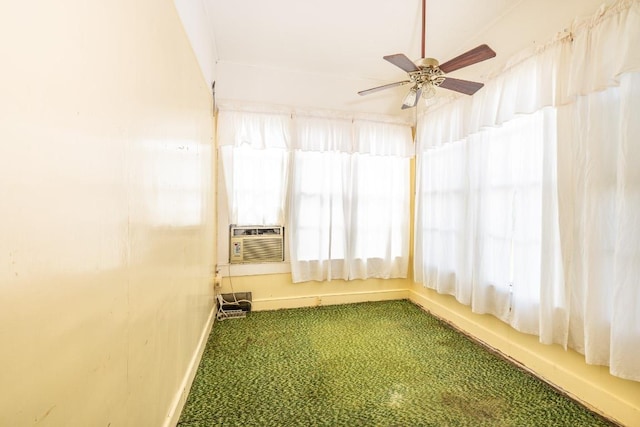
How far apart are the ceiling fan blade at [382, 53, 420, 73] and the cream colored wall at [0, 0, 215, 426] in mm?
1197

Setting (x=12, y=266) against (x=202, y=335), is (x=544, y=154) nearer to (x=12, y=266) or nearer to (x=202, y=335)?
(x=12, y=266)

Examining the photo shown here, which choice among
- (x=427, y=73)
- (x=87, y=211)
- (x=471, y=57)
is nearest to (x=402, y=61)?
(x=427, y=73)

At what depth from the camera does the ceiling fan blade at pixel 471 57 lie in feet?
4.87

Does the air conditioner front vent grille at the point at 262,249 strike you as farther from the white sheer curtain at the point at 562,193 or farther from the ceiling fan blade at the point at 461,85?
the ceiling fan blade at the point at 461,85

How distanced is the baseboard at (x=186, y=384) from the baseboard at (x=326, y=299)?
0.79 metres

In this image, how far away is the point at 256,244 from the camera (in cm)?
301

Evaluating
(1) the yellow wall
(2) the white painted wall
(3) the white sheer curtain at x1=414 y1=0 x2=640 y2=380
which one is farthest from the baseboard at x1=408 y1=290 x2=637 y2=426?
(2) the white painted wall

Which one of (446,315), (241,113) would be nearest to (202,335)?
(241,113)

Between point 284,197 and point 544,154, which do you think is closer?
point 544,154

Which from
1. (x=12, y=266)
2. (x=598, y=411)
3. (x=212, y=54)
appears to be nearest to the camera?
(x=12, y=266)

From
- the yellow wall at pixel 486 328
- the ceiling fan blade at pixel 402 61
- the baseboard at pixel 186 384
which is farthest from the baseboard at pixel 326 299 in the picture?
the ceiling fan blade at pixel 402 61

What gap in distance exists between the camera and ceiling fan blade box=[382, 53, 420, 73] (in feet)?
5.11

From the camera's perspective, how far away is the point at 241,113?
286 centimetres

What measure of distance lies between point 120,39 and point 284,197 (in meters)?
2.22
